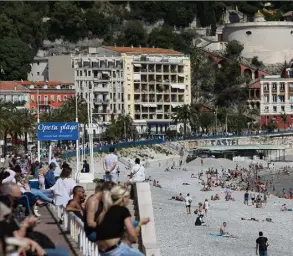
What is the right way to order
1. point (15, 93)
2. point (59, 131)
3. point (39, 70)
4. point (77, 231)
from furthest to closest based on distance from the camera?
point (39, 70)
point (15, 93)
point (59, 131)
point (77, 231)

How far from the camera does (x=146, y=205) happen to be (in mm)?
16047

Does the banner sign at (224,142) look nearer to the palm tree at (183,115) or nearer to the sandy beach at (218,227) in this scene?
the palm tree at (183,115)

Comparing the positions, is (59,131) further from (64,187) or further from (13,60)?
(13,60)

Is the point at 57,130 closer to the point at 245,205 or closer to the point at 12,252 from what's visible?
the point at 245,205

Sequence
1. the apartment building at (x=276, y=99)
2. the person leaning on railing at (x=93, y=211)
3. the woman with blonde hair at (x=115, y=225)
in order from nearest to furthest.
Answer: the woman with blonde hair at (x=115, y=225), the person leaning on railing at (x=93, y=211), the apartment building at (x=276, y=99)

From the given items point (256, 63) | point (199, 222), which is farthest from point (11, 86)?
point (199, 222)

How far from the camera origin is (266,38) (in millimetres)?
126812

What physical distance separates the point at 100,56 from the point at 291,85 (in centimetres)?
2438

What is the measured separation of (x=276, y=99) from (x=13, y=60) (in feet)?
97.4

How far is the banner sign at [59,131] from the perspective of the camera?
101 feet

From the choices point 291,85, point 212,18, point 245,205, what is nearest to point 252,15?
point 212,18

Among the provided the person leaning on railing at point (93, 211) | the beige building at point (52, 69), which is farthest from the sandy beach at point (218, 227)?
the beige building at point (52, 69)

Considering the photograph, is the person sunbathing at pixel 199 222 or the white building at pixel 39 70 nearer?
the person sunbathing at pixel 199 222

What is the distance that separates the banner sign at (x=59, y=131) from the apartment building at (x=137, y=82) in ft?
216
